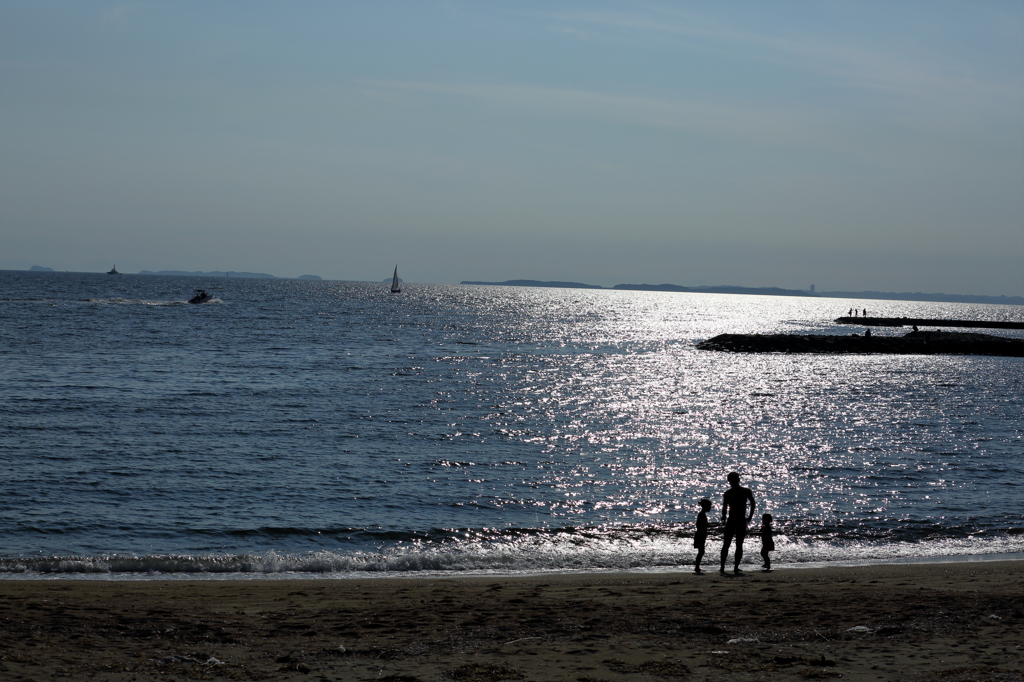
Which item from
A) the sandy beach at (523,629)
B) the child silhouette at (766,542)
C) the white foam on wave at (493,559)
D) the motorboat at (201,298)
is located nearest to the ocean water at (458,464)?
the white foam on wave at (493,559)

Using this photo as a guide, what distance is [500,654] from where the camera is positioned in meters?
10.3

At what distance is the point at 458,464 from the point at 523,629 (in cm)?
1694

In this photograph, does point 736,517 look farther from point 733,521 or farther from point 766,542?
point 766,542

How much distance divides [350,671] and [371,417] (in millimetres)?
28992

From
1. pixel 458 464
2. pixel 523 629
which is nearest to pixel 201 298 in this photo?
pixel 458 464

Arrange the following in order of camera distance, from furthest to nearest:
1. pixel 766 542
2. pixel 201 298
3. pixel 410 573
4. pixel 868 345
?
pixel 201 298
pixel 868 345
pixel 766 542
pixel 410 573

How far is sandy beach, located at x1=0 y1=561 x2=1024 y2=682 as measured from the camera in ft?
31.3

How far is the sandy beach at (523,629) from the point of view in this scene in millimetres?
9547

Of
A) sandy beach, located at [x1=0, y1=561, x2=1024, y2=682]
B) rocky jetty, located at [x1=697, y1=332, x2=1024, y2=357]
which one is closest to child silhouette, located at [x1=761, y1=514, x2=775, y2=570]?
sandy beach, located at [x1=0, y1=561, x2=1024, y2=682]

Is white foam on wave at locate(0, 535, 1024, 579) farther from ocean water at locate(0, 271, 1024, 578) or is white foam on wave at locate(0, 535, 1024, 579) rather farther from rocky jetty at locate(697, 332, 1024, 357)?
rocky jetty at locate(697, 332, 1024, 357)

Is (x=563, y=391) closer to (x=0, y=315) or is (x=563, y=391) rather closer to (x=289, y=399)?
(x=289, y=399)

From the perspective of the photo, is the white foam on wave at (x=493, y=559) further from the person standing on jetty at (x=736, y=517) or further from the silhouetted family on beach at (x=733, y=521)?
the person standing on jetty at (x=736, y=517)

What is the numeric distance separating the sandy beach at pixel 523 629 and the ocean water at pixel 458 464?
10.7 feet

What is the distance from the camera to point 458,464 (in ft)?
93.3
